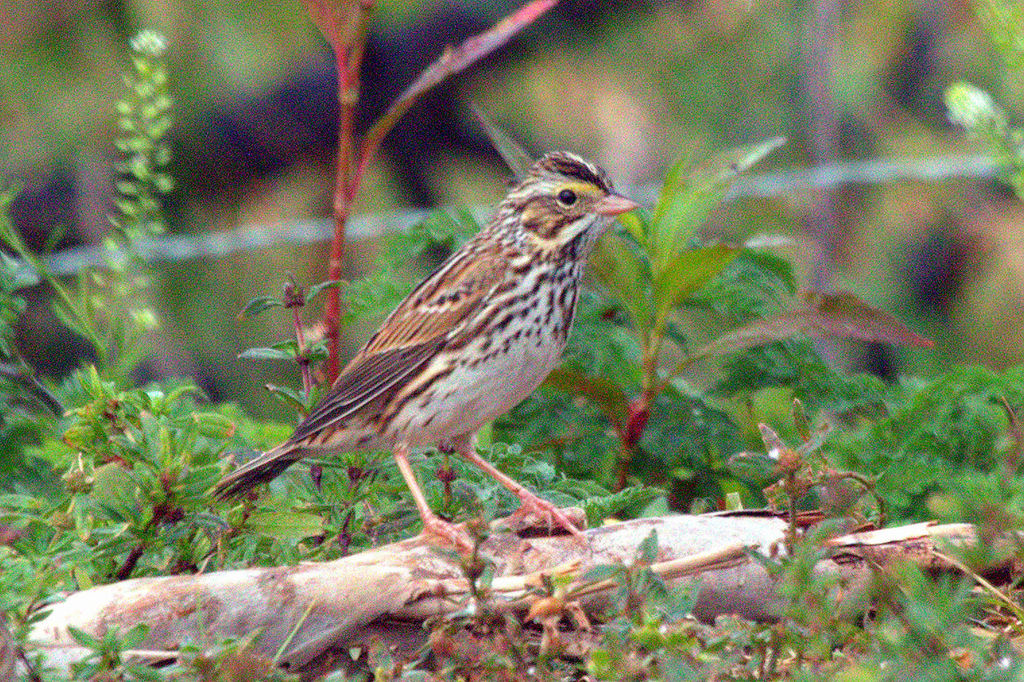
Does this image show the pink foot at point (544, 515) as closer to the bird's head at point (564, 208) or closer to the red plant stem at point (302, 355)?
the red plant stem at point (302, 355)

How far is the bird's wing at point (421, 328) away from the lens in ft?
13.7

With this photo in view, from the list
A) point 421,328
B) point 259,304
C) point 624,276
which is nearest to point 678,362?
point 624,276

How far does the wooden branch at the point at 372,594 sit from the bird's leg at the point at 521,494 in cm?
13

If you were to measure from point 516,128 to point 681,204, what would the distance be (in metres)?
4.55

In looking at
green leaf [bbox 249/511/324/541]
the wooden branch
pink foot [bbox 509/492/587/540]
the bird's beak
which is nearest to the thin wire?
the bird's beak

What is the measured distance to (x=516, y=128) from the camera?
888cm

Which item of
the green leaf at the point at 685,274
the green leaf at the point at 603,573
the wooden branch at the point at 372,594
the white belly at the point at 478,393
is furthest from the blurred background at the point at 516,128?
the green leaf at the point at 603,573

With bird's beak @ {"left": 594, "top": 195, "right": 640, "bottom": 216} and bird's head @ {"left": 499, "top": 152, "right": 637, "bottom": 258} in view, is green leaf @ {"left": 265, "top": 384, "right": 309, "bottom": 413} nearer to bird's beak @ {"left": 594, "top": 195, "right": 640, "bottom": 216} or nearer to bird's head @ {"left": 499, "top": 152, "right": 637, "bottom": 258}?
bird's head @ {"left": 499, "top": 152, "right": 637, "bottom": 258}

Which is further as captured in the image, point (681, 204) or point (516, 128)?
point (516, 128)

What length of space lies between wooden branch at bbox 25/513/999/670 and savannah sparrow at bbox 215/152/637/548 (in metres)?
0.64

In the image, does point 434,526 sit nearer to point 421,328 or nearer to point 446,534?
point 446,534

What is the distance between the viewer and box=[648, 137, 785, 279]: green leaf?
4.39m

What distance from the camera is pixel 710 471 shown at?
4480mm

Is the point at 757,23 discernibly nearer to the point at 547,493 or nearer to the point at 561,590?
the point at 547,493
